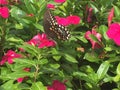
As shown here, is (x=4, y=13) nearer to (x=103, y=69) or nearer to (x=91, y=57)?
(x=91, y=57)

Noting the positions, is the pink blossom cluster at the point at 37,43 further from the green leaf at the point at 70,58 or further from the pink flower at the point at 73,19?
the pink flower at the point at 73,19

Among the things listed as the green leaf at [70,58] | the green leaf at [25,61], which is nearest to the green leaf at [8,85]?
the green leaf at [25,61]

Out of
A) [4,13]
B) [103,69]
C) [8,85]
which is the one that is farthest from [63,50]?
[4,13]

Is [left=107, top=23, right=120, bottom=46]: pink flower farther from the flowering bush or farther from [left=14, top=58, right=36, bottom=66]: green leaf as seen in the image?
[left=14, top=58, right=36, bottom=66]: green leaf

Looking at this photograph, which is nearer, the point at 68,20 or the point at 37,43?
the point at 37,43

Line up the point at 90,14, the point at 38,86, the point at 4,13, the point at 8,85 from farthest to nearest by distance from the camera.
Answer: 1. the point at 90,14
2. the point at 4,13
3. the point at 8,85
4. the point at 38,86

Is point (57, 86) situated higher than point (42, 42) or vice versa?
point (42, 42)
